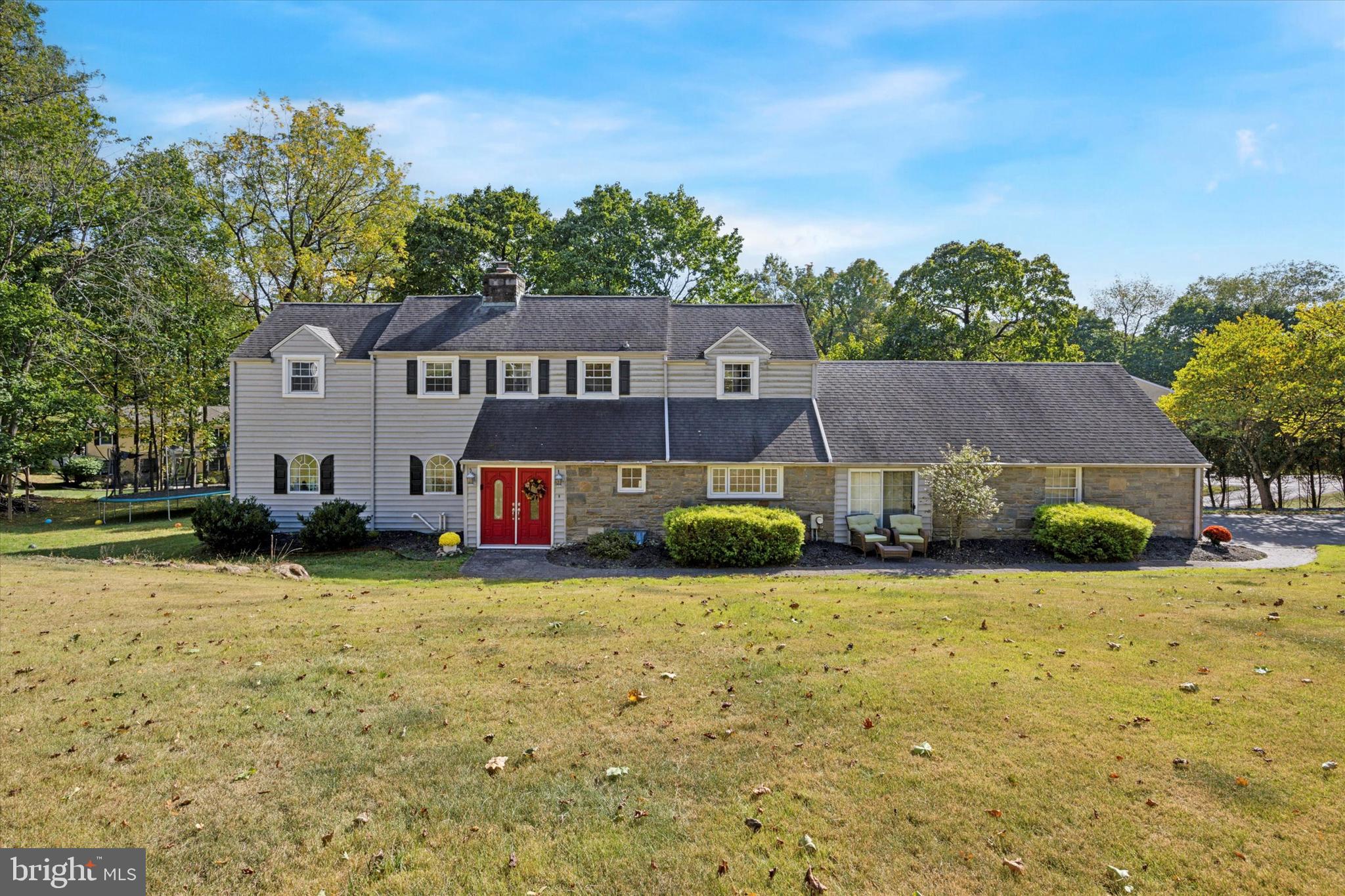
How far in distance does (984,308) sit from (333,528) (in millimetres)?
30974

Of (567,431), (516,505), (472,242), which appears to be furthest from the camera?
(472,242)

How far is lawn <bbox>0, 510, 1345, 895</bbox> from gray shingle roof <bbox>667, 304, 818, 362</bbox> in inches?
490

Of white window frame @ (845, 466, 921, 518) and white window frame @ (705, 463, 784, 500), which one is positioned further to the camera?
white window frame @ (845, 466, 921, 518)

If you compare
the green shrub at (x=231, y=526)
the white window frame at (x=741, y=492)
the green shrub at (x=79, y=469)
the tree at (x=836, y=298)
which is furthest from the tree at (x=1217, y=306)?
the green shrub at (x=79, y=469)

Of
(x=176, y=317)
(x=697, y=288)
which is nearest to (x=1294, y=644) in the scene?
(x=697, y=288)

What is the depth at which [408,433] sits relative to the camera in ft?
68.9

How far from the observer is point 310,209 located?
32219mm

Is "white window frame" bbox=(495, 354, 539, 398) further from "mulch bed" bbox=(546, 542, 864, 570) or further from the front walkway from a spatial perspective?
"mulch bed" bbox=(546, 542, 864, 570)

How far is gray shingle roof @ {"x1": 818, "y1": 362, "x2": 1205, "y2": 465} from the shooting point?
63.7ft

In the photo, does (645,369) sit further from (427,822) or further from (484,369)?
(427,822)

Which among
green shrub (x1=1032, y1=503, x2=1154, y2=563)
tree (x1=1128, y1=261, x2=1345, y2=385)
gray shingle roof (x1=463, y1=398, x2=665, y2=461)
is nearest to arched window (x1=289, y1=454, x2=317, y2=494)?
gray shingle roof (x1=463, y1=398, x2=665, y2=461)

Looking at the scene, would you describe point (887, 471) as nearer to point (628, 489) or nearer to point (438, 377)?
point (628, 489)

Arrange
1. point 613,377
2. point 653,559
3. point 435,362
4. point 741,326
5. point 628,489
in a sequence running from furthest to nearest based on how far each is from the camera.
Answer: point 741,326
point 435,362
point 613,377
point 628,489
point 653,559

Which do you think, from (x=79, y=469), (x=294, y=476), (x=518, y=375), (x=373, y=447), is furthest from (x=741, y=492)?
(x=79, y=469)
